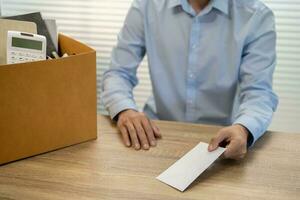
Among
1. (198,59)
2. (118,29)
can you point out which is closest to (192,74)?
(198,59)

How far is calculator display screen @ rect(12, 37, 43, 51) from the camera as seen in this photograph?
3.13ft

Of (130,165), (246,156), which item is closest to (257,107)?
(246,156)

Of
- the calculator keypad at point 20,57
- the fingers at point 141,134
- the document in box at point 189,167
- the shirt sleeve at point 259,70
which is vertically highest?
the calculator keypad at point 20,57

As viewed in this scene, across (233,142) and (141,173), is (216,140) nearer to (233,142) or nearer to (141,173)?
(233,142)

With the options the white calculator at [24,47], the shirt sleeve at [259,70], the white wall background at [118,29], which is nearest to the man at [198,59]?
the shirt sleeve at [259,70]

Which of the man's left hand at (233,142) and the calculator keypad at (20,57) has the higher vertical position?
the calculator keypad at (20,57)

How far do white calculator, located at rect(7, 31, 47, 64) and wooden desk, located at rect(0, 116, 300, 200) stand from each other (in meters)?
0.24

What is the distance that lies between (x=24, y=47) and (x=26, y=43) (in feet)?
0.04

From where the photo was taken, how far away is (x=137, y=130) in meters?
1.07

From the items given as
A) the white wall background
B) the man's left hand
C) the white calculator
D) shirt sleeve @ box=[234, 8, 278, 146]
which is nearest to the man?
shirt sleeve @ box=[234, 8, 278, 146]

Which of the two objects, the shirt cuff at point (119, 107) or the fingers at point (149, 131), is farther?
the shirt cuff at point (119, 107)

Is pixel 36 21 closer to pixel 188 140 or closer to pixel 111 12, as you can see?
pixel 188 140

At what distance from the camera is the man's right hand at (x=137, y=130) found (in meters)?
1.04

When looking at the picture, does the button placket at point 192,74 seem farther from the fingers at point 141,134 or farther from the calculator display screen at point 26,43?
the calculator display screen at point 26,43
